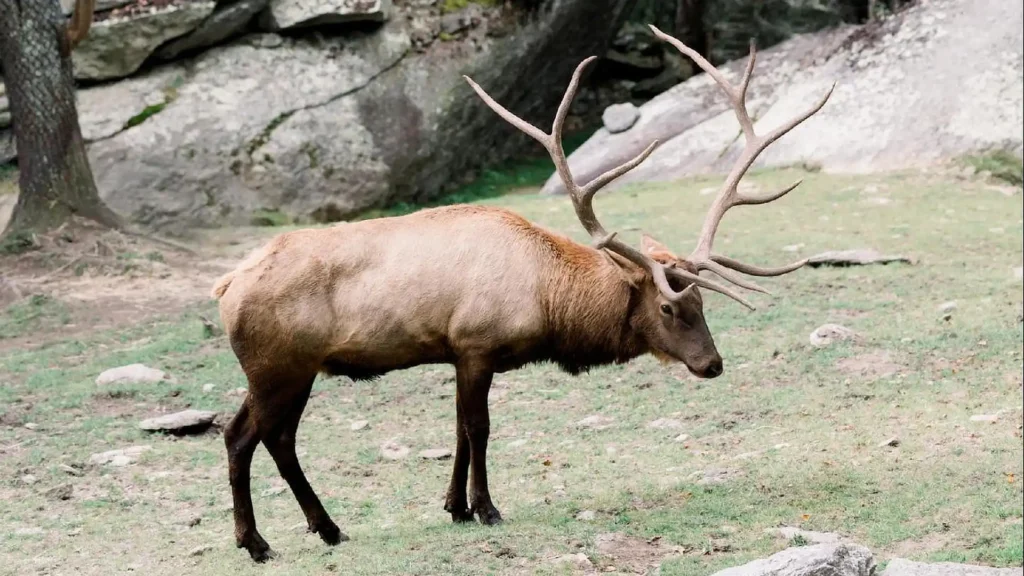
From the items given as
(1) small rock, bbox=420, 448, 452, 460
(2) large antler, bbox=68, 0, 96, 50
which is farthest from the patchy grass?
(2) large antler, bbox=68, 0, 96, 50

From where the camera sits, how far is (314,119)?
1520cm

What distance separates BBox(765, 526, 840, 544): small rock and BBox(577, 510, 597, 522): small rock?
2.70ft

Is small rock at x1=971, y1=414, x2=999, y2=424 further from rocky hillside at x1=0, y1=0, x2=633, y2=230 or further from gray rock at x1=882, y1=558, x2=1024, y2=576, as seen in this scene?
rocky hillside at x1=0, y1=0, x2=633, y2=230

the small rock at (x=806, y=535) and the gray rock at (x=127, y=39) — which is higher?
the gray rock at (x=127, y=39)

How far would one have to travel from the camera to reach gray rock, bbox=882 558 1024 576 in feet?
15.3

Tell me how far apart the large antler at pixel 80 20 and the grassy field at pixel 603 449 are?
9.37 feet

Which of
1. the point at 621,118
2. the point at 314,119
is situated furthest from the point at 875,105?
the point at 314,119

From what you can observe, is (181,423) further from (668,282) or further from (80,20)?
(80,20)

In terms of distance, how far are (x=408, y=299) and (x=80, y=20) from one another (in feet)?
24.9

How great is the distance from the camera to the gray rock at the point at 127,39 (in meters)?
14.4

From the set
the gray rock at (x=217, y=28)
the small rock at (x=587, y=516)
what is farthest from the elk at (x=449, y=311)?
the gray rock at (x=217, y=28)

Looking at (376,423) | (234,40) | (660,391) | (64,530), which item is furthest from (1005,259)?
(234,40)

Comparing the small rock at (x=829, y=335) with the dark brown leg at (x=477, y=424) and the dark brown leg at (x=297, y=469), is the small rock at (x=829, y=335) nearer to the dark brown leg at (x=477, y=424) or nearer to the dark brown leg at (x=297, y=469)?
the dark brown leg at (x=477, y=424)

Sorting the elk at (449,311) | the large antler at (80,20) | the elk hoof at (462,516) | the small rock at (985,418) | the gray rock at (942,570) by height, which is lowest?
the elk hoof at (462,516)
